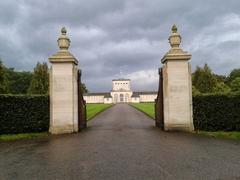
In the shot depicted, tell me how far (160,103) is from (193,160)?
7.70 meters

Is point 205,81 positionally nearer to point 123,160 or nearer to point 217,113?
point 217,113

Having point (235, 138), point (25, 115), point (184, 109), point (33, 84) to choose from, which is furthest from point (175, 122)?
point (33, 84)

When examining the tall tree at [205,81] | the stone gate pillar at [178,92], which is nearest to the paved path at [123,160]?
the stone gate pillar at [178,92]

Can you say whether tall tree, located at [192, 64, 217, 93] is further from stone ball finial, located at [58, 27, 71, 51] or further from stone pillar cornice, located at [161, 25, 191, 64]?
stone ball finial, located at [58, 27, 71, 51]

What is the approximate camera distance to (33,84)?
4978 cm

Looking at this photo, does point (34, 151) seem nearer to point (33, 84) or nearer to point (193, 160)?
point (193, 160)

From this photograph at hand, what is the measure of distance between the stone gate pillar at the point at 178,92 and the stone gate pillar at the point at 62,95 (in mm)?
4158

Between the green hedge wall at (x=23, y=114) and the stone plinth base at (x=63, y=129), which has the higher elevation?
the green hedge wall at (x=23, y=114)

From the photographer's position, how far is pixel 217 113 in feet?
41.9

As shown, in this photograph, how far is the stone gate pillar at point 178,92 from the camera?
42.2 feet

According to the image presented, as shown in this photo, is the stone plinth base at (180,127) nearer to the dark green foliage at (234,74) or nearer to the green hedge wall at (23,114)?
the green hedge wall at (23,114)

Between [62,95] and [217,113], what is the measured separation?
682 cm

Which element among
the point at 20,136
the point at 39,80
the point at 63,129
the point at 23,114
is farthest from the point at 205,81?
the point at 20,136

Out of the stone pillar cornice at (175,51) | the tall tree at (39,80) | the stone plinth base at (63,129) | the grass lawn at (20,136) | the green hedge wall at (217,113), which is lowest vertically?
the grass lawn at (20,136)
